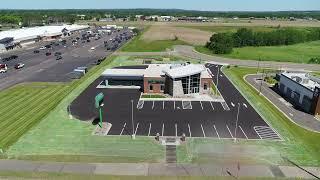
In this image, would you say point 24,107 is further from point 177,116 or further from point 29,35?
point 29,35

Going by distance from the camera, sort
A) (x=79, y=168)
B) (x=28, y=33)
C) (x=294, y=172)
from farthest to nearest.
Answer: (x=28, y=33) < (x=79, y=168) < (x=294, y=172)

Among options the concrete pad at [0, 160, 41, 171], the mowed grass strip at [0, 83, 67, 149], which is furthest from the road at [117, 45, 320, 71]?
the concrete pad at [0, 160, 41, 171]

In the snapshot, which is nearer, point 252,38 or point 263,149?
point 263,149

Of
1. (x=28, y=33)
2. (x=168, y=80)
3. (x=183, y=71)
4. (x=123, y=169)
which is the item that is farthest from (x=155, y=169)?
(x=28, y=33)

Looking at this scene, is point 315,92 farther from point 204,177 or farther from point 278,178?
point 204,177

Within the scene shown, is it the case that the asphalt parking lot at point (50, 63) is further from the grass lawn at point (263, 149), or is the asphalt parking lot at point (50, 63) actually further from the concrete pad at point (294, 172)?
the concrete pad at point (294, 172)

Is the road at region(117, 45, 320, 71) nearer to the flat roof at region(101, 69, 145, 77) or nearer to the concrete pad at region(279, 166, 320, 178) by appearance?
the flat roof at region(101, 69, 145, 77)

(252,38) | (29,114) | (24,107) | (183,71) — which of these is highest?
(252,38)
